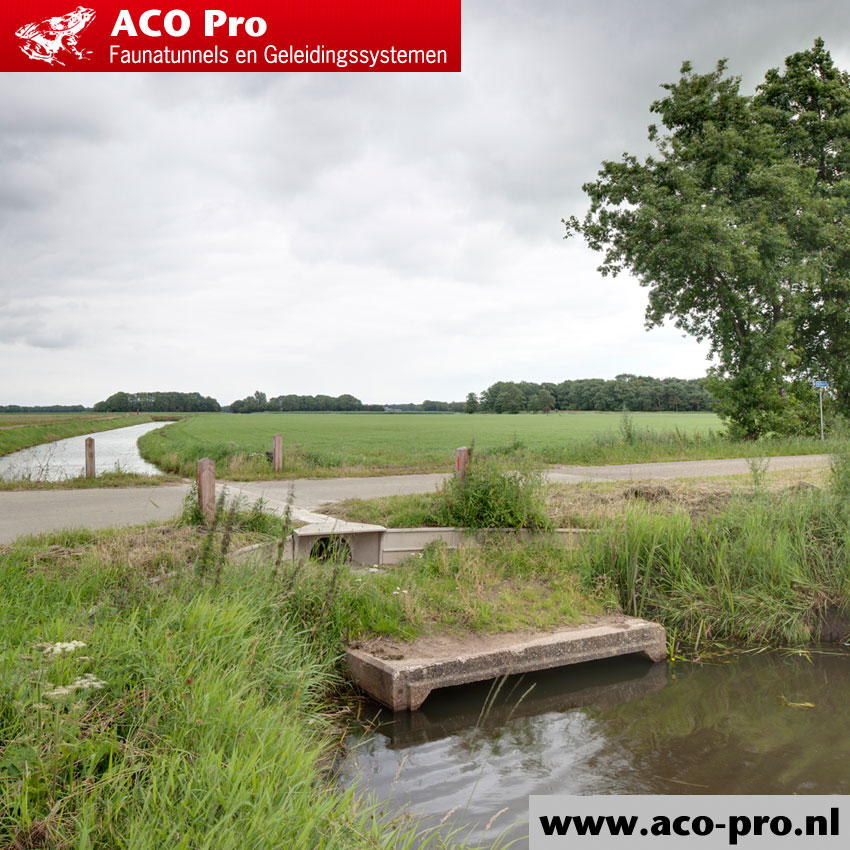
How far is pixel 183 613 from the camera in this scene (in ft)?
15.3

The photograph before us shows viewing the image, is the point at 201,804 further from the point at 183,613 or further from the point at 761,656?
the point at 761,656

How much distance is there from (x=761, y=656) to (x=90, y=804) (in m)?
6.37

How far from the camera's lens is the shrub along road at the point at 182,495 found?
10180mm

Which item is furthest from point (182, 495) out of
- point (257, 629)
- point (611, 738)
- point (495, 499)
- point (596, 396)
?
point (596, 396)

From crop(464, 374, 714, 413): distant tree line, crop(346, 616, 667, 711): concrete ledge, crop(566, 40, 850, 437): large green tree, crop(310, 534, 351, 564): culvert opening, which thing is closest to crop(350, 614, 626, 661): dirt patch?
crop(346, 616, 667, 711): concrete ledge

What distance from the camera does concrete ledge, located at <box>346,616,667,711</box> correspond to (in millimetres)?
5660

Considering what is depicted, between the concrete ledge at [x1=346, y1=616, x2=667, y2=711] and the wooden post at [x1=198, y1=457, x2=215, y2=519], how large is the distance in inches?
132

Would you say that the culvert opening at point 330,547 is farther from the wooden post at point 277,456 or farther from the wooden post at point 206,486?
the wooden post at point 277,456

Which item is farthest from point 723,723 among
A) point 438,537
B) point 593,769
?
point 438,537

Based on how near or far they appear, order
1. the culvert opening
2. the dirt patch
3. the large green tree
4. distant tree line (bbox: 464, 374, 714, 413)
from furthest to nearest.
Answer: distant tree line (bbox: 464, 374, 714, 413), the large green tree, the culvert opening, the dirt patch

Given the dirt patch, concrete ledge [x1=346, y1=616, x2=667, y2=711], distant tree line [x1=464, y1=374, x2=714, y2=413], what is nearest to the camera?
concrete ledge [x1=346, y1=616, x2=667, y2=711]

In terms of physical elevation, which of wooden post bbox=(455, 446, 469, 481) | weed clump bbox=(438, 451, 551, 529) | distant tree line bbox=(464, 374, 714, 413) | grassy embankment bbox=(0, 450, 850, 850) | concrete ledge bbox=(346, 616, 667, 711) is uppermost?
Answer: distant tree line bbox=(464, 374, 714, 413)

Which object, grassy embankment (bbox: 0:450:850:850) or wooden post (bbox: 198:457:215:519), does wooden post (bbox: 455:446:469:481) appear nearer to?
grassy embankment (bbox: 0:450:850:850)

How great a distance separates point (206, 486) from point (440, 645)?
383cm
